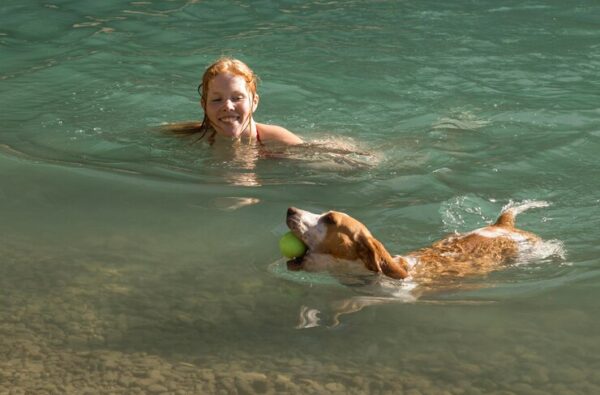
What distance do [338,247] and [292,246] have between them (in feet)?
0.88

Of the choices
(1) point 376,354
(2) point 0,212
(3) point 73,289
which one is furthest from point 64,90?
(1) point 376,354

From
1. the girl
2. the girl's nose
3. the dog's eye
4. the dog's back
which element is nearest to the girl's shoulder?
the girl

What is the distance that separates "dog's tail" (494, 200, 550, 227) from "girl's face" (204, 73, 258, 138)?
208 cm

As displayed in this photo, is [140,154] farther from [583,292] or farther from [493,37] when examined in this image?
[493,37]

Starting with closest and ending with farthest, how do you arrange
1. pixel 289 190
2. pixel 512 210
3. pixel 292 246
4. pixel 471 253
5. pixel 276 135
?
1. pixel 292 246
2. pixel 471 253
3. pixel 512 210
4. pixel 289 190
5. pixel 276 135

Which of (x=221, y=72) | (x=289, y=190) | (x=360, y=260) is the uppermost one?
(x=221, y=72)

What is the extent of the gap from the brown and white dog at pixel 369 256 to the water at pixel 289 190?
0.15 metres

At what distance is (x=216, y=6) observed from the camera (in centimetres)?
1296

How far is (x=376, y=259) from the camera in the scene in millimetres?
5160

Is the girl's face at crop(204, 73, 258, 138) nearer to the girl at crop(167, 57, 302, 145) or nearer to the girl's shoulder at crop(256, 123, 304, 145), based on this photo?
the girl at crop(167, 57, 302, 145)

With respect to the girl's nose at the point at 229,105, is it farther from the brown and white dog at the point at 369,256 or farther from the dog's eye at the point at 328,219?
the dog's eye at the point at 328,219

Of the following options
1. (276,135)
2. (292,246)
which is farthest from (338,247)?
(276,135)

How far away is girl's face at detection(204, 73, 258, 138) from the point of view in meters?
7.36

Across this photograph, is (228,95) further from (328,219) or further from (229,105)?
(328,219)
